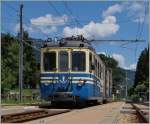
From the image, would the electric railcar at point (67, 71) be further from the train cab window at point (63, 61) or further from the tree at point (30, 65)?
the tree at point (30, 65)

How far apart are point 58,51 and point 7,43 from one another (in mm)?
83310

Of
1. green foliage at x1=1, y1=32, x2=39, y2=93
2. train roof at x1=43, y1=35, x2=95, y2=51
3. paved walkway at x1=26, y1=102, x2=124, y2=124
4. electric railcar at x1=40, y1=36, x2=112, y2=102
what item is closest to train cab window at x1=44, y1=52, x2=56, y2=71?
electric railcar at x1=40, y1=36, x2=112, y2=102

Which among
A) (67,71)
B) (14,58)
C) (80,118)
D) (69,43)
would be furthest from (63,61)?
(14,58)

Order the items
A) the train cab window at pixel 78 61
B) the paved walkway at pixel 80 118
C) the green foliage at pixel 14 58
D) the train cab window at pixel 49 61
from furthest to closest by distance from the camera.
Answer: the green foliage at pixel 14 58
the train cab window at pixel 49 61
the train cab window at pixel 78 61
the paved walkway at pixel 80 118

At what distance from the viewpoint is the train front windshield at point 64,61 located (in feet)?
83.4

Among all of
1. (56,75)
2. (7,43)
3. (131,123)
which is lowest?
(131,123)

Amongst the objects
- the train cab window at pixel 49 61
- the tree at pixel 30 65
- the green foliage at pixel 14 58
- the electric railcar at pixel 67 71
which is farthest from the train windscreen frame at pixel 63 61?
the tree at pixel 30 65

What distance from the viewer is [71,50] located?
1011 inches

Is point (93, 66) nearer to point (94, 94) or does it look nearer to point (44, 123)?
point (94, 94)

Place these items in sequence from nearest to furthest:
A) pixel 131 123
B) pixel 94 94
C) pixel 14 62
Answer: pixel 131 123
pixel 94 94
pixel 14 62

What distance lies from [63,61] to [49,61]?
697 millimetres

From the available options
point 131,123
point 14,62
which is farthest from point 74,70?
point 14,62

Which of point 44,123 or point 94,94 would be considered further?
point 94,94

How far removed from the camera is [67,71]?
2531cm
